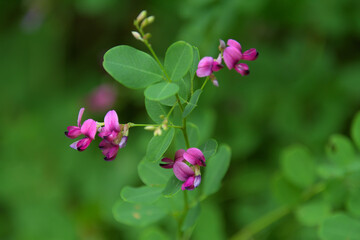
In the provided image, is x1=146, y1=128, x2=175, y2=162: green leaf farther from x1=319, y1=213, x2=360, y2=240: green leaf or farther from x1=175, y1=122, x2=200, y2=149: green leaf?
x1=319, y1=213, x2=360, y2=240: green leaf

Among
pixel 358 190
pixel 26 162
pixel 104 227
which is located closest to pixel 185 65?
pixel 358 190

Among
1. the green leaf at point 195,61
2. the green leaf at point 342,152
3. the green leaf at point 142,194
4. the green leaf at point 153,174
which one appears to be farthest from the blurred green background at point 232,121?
the green leaf at point 195,61

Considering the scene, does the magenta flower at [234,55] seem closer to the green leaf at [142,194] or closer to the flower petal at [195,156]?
the flower petal at [195,156]

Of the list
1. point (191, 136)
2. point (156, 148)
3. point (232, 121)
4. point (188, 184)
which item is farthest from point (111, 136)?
point (232, 121)

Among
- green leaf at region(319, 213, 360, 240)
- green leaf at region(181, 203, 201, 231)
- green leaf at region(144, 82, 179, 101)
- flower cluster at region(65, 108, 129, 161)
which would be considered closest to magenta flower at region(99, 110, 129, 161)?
flower cluster at region(65, 108, 129, 161)

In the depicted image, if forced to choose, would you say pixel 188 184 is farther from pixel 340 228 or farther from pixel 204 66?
pixel 340 228

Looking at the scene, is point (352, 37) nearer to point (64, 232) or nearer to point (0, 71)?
point (64, 232)
